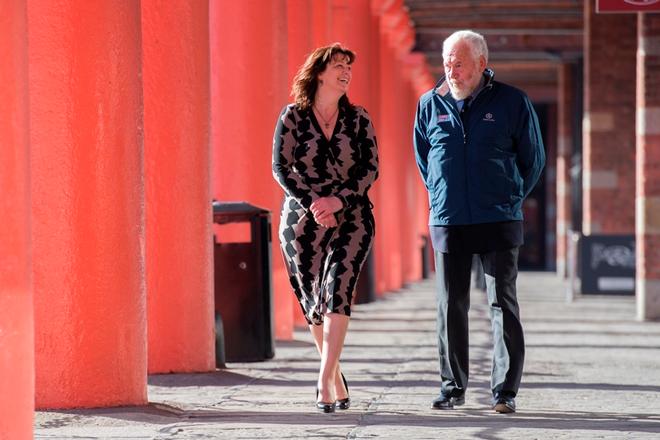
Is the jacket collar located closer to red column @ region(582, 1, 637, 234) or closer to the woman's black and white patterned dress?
the woman's black and white patterned dress

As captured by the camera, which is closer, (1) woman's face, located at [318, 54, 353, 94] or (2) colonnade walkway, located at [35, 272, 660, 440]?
(2) colonnade walkway, located at [35, 272, 660, 440]

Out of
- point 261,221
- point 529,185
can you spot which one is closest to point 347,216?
point 529,185

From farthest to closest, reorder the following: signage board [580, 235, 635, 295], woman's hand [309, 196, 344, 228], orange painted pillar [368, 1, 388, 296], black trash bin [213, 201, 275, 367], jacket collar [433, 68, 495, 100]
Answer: orange painted pillar [368, 1, 388, 296], signage board [580, 235, 635, 295], black trash bin [213, 201, 275, 367], jacket collar [433, 68, 495, 100], woman's hand [309, 196, 344, 228]

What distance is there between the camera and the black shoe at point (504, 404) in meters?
7.64

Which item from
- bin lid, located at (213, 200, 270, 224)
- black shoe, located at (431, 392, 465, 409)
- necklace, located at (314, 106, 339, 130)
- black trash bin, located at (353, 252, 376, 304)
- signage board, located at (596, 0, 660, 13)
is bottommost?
black trash bin, located at (353, 252, 376, 304)

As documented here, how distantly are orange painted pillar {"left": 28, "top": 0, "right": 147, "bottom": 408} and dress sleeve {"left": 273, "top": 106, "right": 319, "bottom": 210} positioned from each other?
88cm

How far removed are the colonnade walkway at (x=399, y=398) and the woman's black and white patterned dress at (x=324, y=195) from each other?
0.60 metres

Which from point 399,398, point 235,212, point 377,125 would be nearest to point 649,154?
point 235,212

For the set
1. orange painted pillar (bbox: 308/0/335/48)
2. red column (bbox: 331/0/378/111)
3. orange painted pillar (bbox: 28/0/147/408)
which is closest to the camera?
orange painted pillar (bbox: 28/0/147/408)

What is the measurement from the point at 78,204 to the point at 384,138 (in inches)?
708

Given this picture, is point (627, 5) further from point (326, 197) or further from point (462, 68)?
point (326, 197)

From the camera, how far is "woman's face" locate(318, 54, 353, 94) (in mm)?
7672

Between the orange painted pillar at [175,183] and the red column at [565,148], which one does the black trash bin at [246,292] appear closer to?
the orange painted pillar at [175,183]

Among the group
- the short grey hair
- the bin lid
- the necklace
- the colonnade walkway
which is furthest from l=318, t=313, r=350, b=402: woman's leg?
the bin lid
